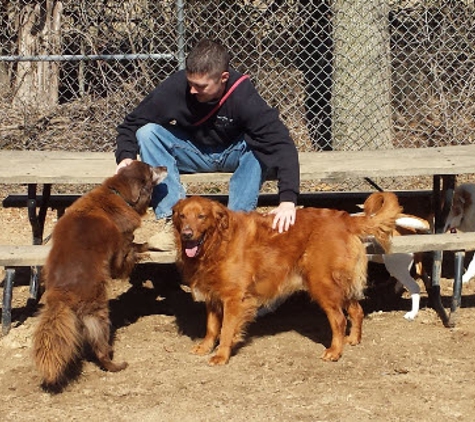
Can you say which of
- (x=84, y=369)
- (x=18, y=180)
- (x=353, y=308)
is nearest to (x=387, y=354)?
(x=353, y=308)

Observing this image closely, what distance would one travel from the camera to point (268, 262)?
505cm

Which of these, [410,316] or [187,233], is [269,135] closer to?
[187,233]

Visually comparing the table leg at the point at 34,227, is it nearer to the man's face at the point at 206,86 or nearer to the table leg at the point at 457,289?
the man's face at the point at 206,86

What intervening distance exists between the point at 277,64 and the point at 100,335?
4777 mm

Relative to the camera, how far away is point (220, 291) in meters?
5.00

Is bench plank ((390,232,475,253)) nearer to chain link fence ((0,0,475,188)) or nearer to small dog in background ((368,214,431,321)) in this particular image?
small dog in background ((368,214,431,321))

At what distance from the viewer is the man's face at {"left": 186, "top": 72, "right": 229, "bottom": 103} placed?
5027 mm

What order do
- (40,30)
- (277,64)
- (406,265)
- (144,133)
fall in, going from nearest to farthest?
(144,133) < (406,265) < (40,30) < (277,64)

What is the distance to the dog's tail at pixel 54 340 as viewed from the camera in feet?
14.2

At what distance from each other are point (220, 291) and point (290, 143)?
1.03 m

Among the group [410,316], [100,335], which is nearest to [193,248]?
[100,335]

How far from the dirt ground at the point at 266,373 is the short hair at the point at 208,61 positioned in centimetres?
163

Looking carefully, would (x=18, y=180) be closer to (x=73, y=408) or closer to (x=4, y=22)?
(x=73, y=408)

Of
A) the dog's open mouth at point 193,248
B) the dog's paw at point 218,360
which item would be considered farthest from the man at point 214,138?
the dog's paw at point 218,360
